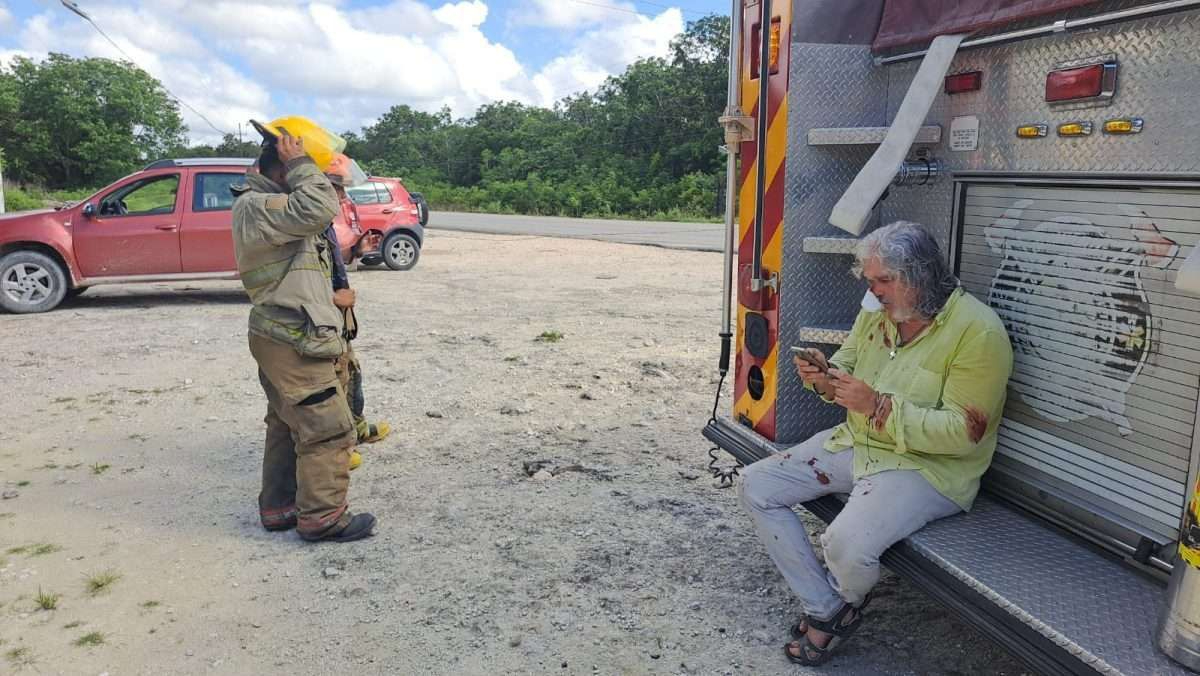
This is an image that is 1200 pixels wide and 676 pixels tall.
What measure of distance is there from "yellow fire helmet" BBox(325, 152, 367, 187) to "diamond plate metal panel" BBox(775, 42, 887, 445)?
202 cm

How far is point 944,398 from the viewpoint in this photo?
289cm

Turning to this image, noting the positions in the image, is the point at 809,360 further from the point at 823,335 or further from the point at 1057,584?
the point at 1057,584

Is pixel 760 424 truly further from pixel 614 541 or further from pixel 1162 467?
pixel 1162 467

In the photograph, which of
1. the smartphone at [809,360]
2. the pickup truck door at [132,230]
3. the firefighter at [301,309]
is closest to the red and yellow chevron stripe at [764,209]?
the smartphone at [809,360]

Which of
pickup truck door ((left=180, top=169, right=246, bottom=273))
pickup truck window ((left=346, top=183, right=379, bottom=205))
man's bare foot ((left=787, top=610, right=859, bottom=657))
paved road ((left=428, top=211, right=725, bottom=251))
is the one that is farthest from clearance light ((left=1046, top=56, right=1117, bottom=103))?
paved road ((left=428, top=211, right=725, bottom=251))

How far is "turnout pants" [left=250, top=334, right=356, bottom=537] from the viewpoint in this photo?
402 centimetres

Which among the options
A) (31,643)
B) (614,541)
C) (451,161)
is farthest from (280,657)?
(451,161)

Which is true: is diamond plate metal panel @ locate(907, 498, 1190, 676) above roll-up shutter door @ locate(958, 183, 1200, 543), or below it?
below

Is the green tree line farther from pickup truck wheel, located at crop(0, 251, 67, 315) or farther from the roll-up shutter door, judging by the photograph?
the roll-up shutter door

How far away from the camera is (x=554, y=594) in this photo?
Answer: 12.0 ft

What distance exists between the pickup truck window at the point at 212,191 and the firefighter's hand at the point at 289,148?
724 centimetres

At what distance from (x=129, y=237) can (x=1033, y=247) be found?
10.1 meters

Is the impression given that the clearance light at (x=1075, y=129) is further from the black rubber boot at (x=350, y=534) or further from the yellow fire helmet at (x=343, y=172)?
the black rubber boot at (x=350, y=534)

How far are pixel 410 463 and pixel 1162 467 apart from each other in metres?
3.82
